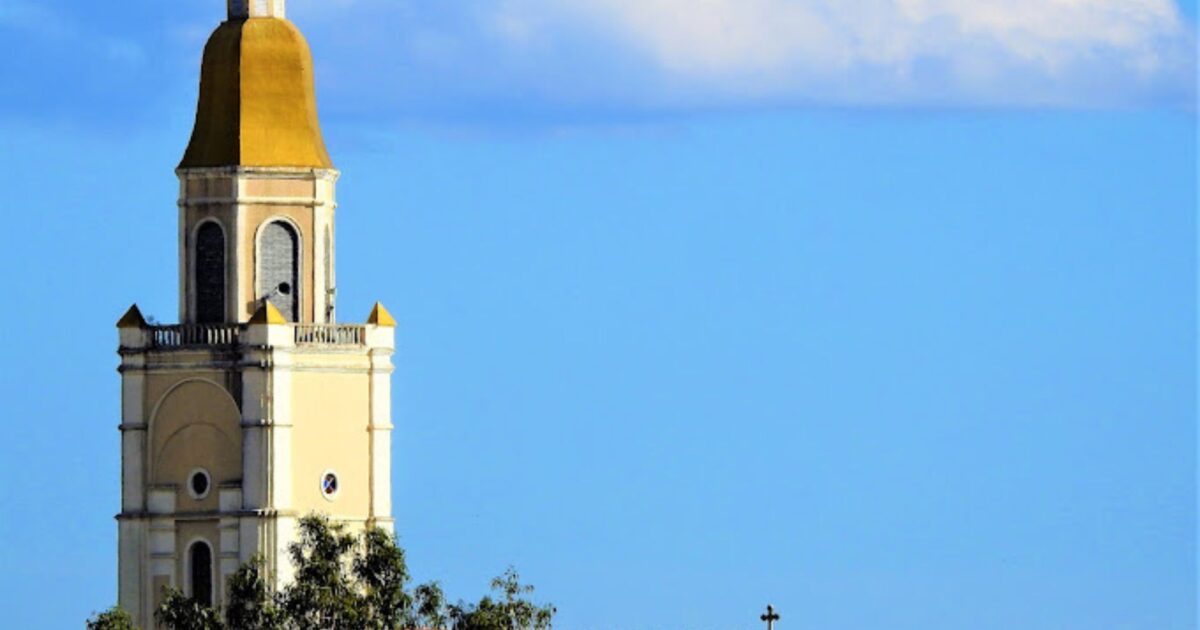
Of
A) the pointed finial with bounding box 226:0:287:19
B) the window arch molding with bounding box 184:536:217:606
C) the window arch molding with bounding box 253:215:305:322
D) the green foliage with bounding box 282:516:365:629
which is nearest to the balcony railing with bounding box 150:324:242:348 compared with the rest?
the window arch molding with bounding box 253:215:305:322

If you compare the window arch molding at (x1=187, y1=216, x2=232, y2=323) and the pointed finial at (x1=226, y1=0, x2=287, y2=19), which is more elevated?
the pointed finial at (x1=226, y1=0, x2=287, y2=19)

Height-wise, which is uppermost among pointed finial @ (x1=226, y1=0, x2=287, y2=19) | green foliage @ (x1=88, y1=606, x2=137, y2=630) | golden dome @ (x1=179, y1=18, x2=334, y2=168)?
pointed finial @ (x1=226, y1=0, x2=287, y2=19)

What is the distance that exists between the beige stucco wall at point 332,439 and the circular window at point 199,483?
2448 millimetres

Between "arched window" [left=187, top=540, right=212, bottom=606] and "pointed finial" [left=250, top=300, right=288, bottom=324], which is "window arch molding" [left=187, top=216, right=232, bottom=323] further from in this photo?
"arched window" [left=187, top=540, right=212, bottom=606]

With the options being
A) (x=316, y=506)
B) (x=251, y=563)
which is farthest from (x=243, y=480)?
(x=251, y=563)

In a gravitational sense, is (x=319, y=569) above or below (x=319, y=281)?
below

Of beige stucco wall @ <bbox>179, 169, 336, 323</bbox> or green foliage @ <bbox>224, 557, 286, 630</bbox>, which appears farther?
beige stucco wall @ <bbox>179, 169, 336, 323</bbox>

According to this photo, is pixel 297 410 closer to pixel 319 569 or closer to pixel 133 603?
pixel 133 603

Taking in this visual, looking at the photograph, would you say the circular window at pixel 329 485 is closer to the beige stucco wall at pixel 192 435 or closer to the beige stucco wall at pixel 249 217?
the beige stucco wall at pixel 192 435

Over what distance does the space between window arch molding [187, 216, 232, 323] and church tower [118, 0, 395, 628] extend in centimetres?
4

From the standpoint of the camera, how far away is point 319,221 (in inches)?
7500

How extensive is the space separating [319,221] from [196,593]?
34.3 feet

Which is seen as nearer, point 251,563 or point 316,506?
point 251,563

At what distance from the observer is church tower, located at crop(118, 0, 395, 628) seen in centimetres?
18912
